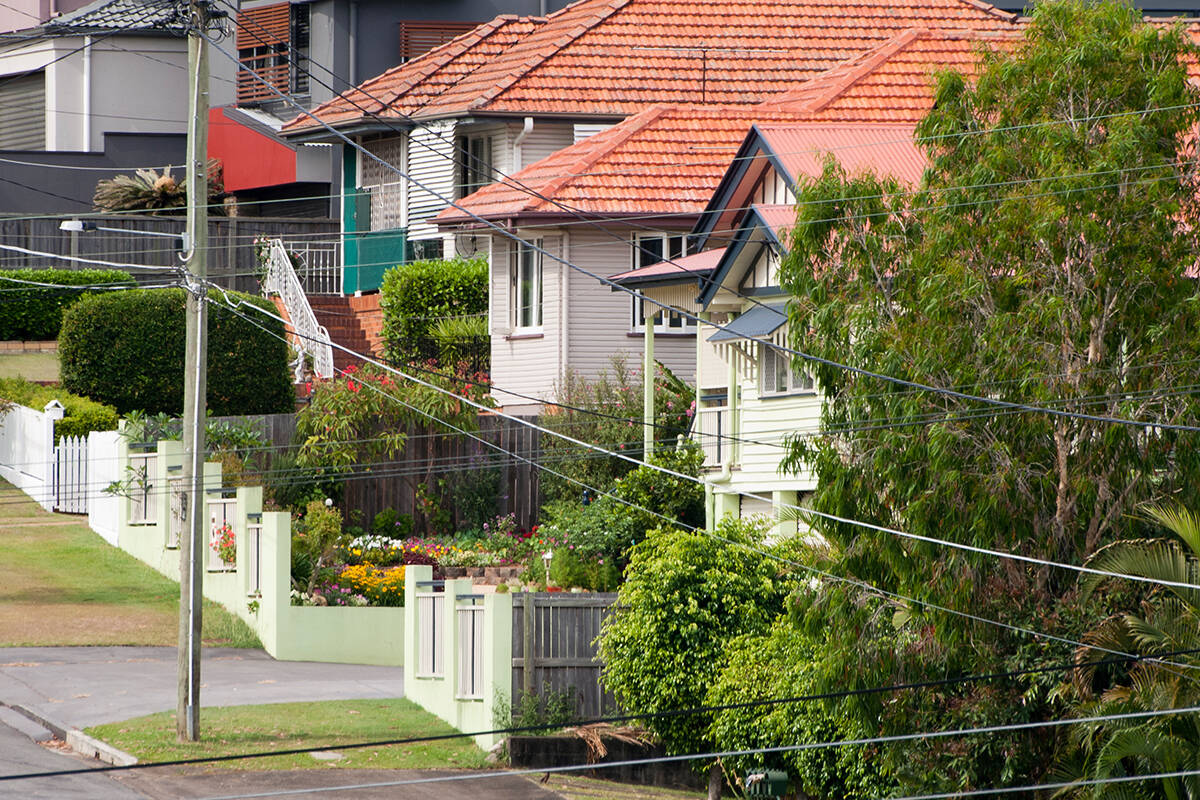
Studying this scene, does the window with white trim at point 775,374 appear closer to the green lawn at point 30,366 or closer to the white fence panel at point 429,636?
the white fence panel at point 429,636

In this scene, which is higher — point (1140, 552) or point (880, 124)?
point (880, 124)

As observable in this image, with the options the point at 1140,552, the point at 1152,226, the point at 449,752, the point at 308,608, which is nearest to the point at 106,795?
the point at 449,752

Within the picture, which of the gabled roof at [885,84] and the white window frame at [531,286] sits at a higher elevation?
the gabled roof at [885,84]

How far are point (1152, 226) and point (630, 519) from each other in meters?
12.7

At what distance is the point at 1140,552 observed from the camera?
51.0ft

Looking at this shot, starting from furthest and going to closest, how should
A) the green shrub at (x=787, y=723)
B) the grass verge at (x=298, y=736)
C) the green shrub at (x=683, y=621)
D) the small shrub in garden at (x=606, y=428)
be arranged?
1. the small shrub in garden at (x=606, y=428)
2. the green shrub at (x=683, y=621)
3. the grass verge at (x=298, y=736)
4. the green shrub at (x=787, y=723)

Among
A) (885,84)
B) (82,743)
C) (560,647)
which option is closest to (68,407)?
(82,743)

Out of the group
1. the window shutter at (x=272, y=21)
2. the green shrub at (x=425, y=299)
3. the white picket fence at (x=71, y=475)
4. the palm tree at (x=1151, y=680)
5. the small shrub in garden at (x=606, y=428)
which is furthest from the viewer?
the window shutter at (x=272, y=21)

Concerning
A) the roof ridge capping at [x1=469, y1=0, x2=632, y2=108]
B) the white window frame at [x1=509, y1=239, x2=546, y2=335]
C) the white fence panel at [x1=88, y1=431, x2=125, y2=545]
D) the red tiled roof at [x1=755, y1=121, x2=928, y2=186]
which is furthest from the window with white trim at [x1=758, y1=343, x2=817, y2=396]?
the roof ridge capping at [x1=469, y1=0, x2=632, y2=108]

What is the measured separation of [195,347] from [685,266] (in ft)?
32.8

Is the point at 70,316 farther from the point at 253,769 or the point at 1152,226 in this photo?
the point at 1152,226

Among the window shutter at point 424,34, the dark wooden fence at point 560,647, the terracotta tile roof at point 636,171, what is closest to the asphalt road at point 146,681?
the dark wooden fence at point 560,647

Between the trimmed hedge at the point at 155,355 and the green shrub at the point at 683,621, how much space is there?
14.0m

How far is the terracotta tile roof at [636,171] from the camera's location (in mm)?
32969
